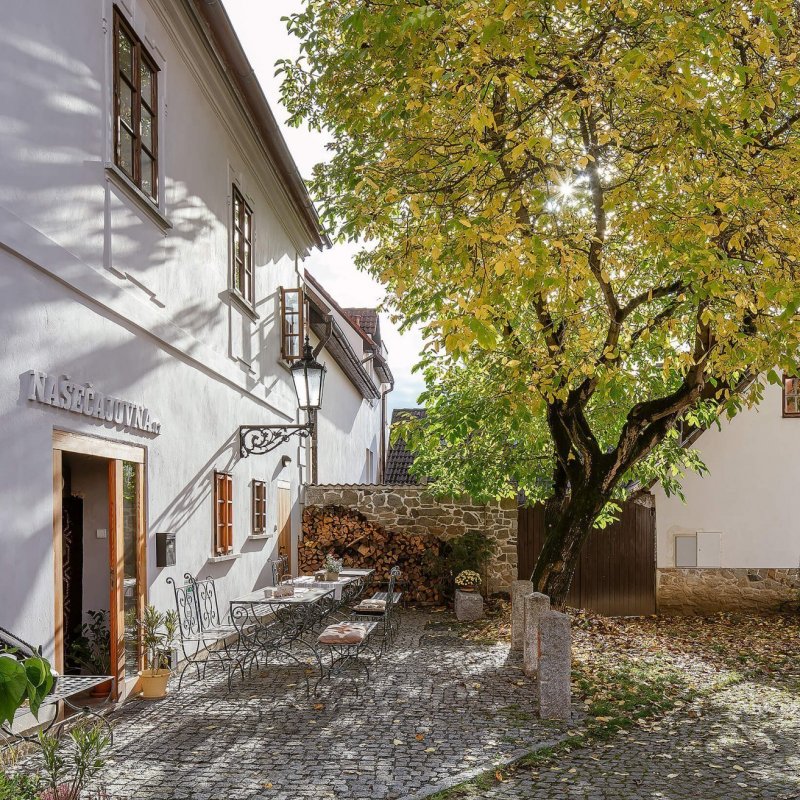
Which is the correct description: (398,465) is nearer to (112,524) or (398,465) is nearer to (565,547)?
(565,547)

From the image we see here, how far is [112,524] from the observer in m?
7.24

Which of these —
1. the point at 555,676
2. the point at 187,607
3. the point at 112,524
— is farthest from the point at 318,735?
the point at 187,607

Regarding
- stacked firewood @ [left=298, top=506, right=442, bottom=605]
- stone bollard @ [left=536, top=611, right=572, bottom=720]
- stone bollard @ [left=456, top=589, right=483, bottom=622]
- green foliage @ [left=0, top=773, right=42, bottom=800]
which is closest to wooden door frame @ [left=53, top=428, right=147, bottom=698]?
green foliage @ [left=0, top=773, right=42, bottom=800]

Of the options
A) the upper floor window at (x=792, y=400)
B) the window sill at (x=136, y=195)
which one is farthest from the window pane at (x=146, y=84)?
the upper floor window at (x=792, y=400)

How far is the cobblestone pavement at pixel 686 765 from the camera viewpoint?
557 cm

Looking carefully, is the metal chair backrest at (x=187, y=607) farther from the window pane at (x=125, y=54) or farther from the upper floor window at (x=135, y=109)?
the window pane at (x=125, y=54)

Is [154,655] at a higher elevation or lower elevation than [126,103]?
lower

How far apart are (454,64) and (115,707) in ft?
18.0

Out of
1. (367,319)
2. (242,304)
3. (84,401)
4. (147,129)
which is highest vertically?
(367,319)

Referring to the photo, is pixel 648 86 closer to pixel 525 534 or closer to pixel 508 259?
pixel 508 259

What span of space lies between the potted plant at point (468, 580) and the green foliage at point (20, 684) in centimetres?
1083

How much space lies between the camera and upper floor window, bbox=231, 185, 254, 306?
1130 centimetres

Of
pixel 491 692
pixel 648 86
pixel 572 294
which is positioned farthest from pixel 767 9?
pixel 491 692

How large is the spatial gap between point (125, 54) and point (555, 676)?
6133 mm
